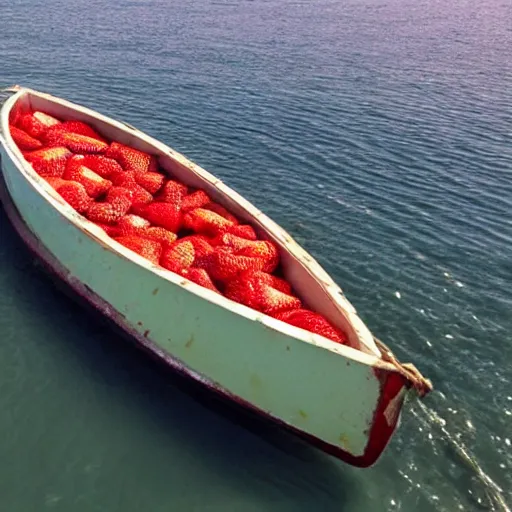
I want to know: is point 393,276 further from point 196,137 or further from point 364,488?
point 196,137

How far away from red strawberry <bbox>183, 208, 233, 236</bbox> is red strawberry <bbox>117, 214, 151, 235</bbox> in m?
0.71

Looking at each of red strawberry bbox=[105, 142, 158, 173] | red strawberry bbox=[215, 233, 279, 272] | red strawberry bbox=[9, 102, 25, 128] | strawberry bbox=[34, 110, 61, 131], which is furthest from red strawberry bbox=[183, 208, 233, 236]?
red strawberry bbox=[9, 102, 25, 128]

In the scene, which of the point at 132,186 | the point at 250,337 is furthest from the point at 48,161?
the point at 250,337

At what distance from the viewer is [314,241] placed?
1160 cm

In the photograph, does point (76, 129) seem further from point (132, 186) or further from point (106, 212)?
point (106, 212)

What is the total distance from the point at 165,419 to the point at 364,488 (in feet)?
8.62

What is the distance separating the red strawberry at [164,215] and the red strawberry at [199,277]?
5.15 feet

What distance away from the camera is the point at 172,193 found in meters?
10.5

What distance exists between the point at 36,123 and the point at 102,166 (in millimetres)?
2503

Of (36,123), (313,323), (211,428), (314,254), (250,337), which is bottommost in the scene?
(211,428)

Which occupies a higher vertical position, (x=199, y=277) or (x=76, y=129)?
(x=76, y=129)

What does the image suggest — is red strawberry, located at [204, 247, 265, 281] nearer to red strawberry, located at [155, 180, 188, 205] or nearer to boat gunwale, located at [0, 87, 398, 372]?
boat gunwale, located at [0, 87, 398, 372]

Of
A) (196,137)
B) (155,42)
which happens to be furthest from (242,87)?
(155,42)

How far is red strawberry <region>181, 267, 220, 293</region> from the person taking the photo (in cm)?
823
